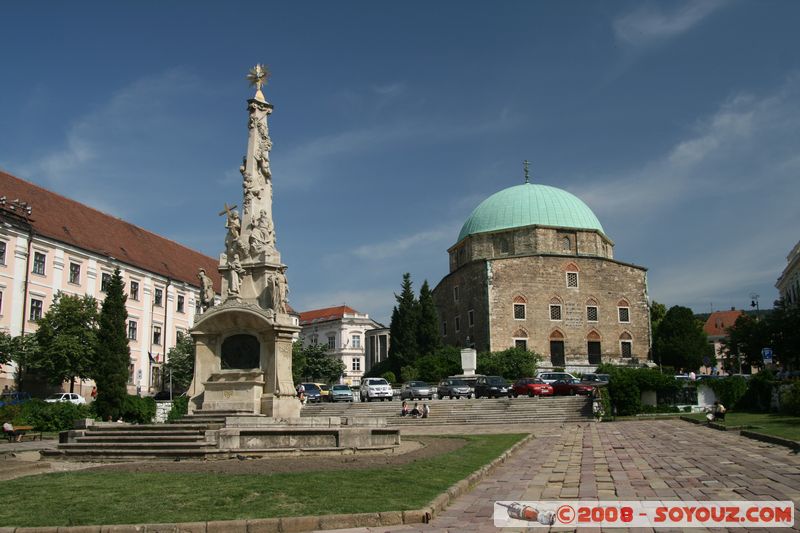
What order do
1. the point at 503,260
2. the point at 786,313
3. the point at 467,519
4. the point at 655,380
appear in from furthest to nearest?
the point at 503,260 < the point at 786,313 < the point at 655,380 < the point at 467,519

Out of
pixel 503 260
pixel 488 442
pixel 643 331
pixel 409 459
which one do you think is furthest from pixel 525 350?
pixel 409 459

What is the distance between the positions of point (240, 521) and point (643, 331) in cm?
6166

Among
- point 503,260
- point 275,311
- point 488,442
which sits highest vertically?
point 503,260

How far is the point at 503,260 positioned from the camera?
63031 mm

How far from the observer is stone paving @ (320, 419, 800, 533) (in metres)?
9.17

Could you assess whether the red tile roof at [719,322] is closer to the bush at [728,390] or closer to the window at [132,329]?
the bush at [728,390]

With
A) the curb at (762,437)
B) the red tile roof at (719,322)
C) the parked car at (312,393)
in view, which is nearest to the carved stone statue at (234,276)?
the curb at (762,437)

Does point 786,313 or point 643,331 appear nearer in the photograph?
point 786,313

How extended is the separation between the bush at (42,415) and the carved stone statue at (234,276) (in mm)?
10702

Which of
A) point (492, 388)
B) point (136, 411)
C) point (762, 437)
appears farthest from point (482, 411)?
point (762, 437)

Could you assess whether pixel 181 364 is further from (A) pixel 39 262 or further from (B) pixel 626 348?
(B) pixel 626 348

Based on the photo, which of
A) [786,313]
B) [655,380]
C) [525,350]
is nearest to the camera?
[655,380]

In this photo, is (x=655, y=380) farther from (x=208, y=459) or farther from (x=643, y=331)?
(x=643, y=331)

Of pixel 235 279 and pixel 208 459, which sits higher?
pixel 235 279
